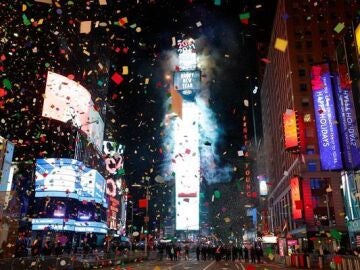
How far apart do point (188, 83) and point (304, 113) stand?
343 feet

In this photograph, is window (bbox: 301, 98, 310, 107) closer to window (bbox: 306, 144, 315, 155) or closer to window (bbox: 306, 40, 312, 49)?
window (bbox: 306, 144, 315, 155)

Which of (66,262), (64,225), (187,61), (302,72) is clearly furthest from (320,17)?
(187,61)

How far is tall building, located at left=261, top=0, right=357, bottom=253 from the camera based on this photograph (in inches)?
2064

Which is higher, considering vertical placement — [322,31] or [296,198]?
[322,31]

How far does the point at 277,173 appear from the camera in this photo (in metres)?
81.3

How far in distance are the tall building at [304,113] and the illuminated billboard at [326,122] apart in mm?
634

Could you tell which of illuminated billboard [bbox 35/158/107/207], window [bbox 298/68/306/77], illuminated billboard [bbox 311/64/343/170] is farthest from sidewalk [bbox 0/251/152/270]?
window [bbox 298/68/306/77]

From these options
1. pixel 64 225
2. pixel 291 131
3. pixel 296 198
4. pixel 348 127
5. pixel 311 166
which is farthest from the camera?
pixel 311 166

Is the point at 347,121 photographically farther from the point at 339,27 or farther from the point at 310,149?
the point at 339,27

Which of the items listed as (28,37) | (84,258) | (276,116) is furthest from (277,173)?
(84,258)

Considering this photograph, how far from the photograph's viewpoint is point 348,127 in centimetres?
3384

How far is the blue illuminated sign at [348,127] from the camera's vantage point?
32.6 metres

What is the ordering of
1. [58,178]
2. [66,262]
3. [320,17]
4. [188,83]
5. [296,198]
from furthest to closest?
[188,83], [320,17], [58,178], [296,198], [66,262]

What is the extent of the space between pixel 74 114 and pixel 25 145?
8487 millimetres
